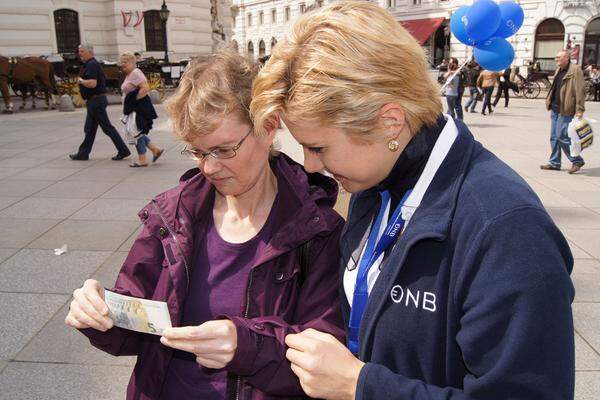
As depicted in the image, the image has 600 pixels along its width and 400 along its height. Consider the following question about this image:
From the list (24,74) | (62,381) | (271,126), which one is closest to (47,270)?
(62,381)

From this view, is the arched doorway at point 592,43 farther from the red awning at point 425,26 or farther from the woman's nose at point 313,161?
the woman's nose at point 313,161

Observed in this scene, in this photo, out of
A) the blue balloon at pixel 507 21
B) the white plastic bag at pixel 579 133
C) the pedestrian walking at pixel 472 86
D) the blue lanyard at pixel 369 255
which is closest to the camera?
the blue lanyard at pixel 369 255

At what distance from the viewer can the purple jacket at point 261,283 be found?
1.60 m

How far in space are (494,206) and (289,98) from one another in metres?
0.56

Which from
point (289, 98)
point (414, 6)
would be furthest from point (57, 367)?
point (414, 6)

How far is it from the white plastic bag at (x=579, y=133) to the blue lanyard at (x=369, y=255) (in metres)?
8.27

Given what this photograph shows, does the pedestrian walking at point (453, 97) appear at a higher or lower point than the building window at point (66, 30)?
lower

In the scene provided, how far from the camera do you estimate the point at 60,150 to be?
11172 mm

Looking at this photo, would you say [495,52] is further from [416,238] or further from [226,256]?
[416,238]

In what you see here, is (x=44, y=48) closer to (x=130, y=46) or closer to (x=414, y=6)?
(x=130, y=46)

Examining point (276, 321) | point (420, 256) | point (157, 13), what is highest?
point (157, 13)

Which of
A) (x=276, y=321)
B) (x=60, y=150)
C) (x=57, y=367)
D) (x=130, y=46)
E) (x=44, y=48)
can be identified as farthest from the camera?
(x=130, y=46)

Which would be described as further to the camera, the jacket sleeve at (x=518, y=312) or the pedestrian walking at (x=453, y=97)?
the pedestrian walking at (x=453, y=97)

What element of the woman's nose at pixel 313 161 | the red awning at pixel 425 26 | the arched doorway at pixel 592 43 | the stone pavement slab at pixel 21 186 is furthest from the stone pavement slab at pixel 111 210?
the red awning at pixel 425 26
